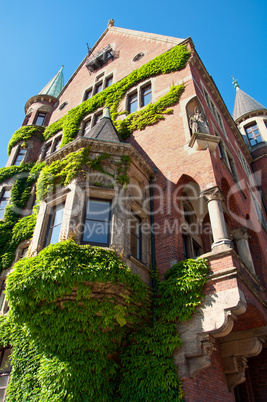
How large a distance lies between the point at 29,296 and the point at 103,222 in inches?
128

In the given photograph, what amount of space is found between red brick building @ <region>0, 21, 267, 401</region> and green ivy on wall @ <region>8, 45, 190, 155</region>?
0.23 ft

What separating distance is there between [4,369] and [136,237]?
653cm

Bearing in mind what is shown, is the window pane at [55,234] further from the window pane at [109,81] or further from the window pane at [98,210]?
the window pane at [109,81]

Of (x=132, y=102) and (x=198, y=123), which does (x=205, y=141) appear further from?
(x=132, y=102)

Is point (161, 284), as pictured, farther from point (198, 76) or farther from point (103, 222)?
point (198, 76)

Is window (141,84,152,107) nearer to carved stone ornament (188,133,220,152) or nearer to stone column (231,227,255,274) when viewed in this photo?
carved stone ornament (188,133,220,152)

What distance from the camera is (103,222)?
1063cm

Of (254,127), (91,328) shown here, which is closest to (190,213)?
(91,328)

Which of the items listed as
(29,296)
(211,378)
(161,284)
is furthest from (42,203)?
(211,378)

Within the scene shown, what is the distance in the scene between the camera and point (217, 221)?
10.3 m

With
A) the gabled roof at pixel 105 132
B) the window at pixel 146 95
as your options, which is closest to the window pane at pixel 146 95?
the window at pixel 146 95

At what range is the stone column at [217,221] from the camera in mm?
9680

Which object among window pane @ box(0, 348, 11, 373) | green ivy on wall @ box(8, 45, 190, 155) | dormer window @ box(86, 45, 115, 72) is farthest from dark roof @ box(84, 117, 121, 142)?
dormer window @ box(86, 45, 115, 72)

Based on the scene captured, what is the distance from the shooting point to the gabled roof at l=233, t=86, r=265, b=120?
31625mm
